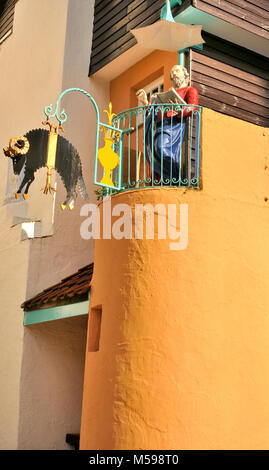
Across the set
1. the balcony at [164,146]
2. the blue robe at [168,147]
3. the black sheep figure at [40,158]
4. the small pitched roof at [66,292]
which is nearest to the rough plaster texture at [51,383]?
the small pitched roof at [66,292]

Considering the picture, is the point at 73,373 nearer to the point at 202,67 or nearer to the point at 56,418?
the point at 56,418

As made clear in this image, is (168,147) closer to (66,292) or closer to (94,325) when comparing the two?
(94,325)

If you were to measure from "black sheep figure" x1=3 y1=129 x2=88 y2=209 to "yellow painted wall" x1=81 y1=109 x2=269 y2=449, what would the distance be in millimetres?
802

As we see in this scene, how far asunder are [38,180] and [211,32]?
3.79 metres

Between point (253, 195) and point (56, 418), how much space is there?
500 cm

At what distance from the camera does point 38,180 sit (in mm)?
11727

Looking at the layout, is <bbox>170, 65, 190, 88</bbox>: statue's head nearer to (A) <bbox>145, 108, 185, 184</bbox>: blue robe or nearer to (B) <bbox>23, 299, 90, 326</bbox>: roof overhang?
(A) <bbox>145, 108, 185, 184</bbox>: blue robe

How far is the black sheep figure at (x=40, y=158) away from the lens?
8.47 meters

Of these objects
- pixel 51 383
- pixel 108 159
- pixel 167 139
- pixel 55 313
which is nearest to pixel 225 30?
pixel 167 139

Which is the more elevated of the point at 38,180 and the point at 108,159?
the point at 38,180

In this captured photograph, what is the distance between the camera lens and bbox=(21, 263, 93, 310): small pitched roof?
9.54m

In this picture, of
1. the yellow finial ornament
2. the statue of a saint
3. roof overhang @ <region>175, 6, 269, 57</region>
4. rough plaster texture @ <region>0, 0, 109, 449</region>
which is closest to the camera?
the statue of a saint

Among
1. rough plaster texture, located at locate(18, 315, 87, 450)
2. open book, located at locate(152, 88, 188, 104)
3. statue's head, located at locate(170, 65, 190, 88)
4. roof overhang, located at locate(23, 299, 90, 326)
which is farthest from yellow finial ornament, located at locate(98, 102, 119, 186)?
rough plaster texture, located at locate(18, 315, 87, 450)

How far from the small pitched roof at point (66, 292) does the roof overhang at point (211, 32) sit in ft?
11.5
